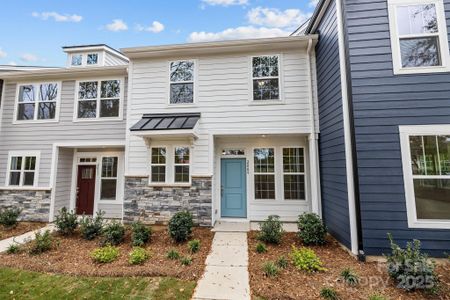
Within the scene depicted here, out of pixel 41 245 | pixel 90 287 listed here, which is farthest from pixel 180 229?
pixel 41 245

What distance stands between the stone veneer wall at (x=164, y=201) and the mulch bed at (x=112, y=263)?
91 centimetres

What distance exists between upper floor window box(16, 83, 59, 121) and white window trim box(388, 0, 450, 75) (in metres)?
10.8

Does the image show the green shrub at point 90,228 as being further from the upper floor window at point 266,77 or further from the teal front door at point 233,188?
the upper floor window at point 266,77

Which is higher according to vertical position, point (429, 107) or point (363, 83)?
point (363, 83)

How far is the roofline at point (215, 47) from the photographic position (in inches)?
263

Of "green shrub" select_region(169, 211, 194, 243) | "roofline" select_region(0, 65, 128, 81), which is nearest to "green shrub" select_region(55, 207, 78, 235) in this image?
"green shrub" select_region(169, 211, 194, 243)

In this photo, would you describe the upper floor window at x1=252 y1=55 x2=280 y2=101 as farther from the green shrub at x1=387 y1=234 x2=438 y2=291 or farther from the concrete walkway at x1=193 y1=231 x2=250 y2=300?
the green shrub at x1=387 y1=234 x2=438 y2=291

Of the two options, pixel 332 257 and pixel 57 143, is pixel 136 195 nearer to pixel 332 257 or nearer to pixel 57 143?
pixel 57 143

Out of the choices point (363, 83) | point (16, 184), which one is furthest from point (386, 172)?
point (16, 184)

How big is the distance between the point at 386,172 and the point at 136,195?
684cm

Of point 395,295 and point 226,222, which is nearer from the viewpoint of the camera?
point 395,295

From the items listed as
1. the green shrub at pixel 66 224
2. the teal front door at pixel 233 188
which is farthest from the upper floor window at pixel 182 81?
the green shrub at pixel 66 224

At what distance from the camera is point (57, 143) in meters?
8.12

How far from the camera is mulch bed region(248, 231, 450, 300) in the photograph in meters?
3.34
